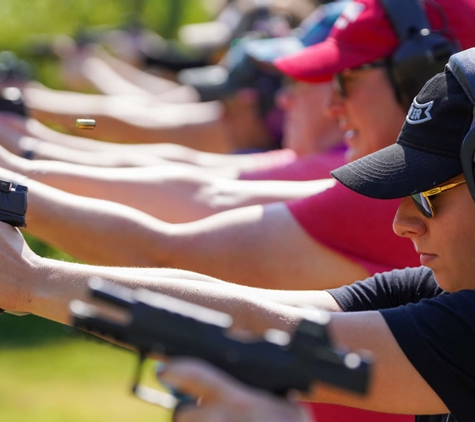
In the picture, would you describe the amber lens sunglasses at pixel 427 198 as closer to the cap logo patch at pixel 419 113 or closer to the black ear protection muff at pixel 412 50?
the cap logo patch at pixel 419 113

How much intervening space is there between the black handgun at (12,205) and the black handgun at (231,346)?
855 millimetres

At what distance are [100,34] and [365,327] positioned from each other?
8.50 m

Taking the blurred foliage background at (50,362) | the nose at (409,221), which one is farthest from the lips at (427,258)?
the blurred foliage background at (50,362)

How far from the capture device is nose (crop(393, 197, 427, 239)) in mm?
2216

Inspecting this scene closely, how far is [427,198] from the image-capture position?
2160mm

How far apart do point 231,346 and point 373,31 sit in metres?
2.33

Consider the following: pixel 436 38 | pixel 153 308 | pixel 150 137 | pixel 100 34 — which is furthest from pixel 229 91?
pixel 153 308

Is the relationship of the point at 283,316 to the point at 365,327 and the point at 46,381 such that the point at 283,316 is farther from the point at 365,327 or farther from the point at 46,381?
the point at 46,381

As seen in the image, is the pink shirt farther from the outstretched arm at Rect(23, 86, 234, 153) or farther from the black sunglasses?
the outstretched arm at Rect(23, 86, 234, 153)

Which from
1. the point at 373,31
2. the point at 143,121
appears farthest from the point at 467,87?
the point at 143,121

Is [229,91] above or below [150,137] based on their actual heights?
above

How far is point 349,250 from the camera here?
3213mm

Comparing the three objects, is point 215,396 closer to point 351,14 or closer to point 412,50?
point 412,50

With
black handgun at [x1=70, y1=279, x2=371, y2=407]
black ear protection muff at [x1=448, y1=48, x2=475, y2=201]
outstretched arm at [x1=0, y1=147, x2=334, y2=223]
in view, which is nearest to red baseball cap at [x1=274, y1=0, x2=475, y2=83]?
outstretched arm at [x1=0, y1=147, x2=334, y2=223]
